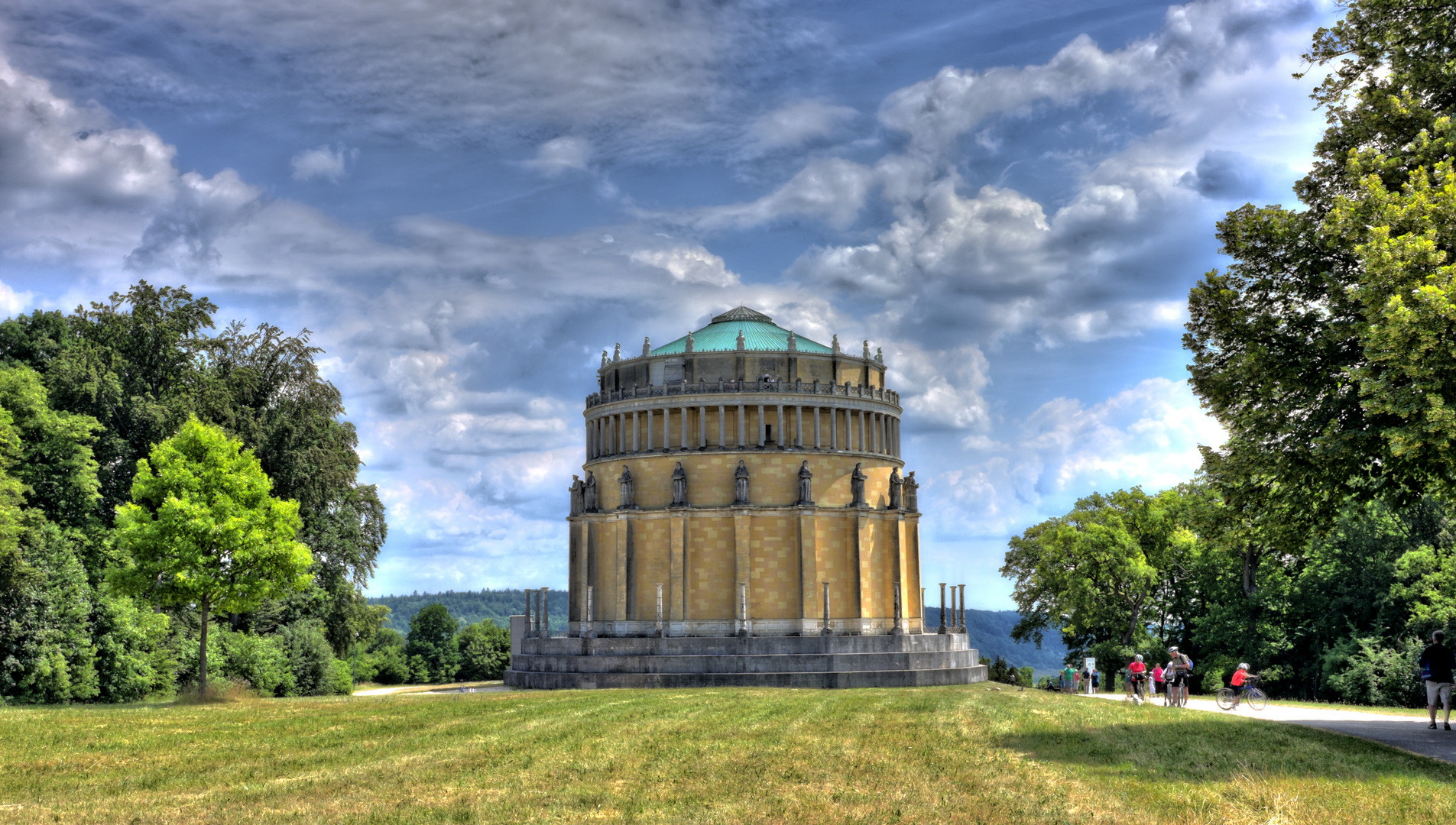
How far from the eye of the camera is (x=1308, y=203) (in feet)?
81.7

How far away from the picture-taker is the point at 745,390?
55938 millimetres

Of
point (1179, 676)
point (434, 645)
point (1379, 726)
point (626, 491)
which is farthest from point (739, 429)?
point (434, 645)

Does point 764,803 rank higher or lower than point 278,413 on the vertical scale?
lower

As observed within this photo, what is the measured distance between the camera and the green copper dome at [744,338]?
5906 cm

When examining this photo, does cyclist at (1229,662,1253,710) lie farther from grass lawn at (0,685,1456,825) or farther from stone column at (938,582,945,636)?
stone column at (938,582,945,636)

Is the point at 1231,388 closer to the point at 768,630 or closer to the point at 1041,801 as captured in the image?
the point at 1041,801

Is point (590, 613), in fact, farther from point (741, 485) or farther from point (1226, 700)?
point (1226, 700)

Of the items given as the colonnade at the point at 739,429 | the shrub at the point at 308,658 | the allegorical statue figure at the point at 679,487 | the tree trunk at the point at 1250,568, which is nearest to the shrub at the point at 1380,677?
the tree trunk at the point at 1250,568

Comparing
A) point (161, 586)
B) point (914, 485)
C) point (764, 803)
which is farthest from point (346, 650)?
point (764, 803)

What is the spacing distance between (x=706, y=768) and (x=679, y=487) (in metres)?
36.2

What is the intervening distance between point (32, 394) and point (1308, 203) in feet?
152

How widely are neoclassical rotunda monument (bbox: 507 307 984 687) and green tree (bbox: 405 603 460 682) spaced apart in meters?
46.6

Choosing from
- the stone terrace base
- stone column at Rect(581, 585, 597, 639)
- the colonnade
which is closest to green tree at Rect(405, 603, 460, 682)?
stone column at Rect(581, 585, 597, 639)

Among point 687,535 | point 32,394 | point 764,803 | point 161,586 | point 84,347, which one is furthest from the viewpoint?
point 687,535
